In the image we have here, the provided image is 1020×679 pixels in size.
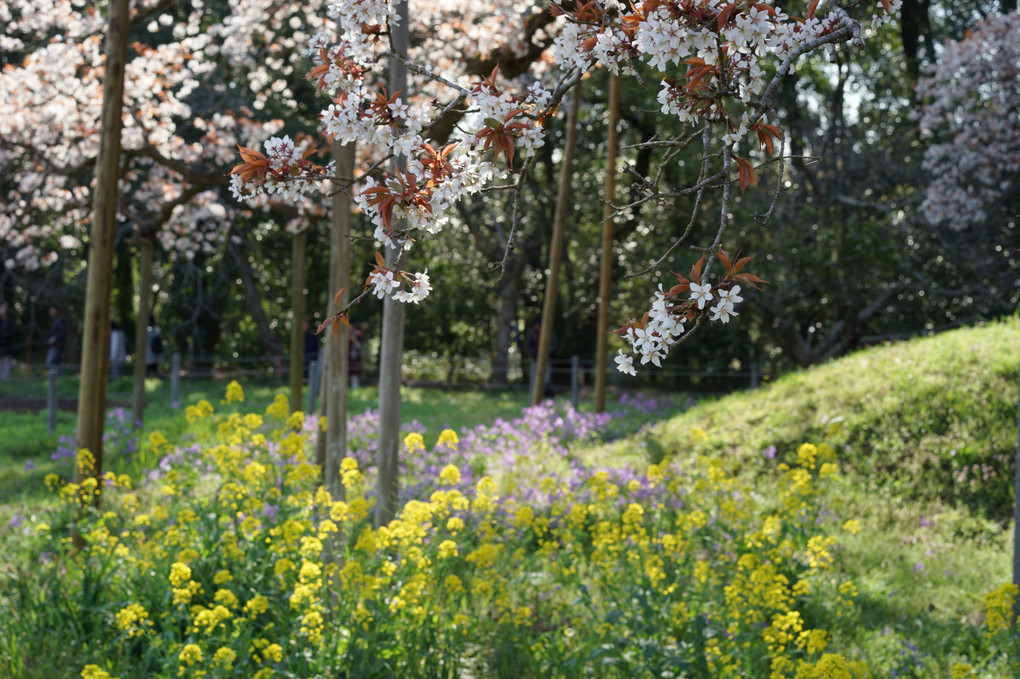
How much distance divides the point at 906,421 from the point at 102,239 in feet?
19.7

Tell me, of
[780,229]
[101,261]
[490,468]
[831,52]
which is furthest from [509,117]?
[780,229]

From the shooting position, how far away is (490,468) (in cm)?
673

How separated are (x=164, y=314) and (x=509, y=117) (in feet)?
65.5

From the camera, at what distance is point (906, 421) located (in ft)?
22.8

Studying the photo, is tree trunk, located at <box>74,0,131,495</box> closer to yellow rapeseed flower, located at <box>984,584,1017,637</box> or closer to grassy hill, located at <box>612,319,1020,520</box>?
yellow rapeseed flower, located at <box>984,584,1017,637</box>

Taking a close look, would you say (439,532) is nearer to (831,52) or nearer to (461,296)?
(831,52)

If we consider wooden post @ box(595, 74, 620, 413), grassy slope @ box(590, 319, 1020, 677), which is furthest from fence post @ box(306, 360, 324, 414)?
grassy slope @ box(590, 319, 1020, 677)

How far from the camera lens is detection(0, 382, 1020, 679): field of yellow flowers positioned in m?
3.17

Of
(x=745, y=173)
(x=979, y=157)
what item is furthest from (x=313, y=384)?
(x=745, y=173)

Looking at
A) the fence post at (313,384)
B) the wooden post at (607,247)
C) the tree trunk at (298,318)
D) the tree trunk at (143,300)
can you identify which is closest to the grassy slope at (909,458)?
the wooden post at (607,247)

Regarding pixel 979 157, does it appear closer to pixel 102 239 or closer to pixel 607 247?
pixel 607 247

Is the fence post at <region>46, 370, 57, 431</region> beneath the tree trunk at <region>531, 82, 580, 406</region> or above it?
beneath

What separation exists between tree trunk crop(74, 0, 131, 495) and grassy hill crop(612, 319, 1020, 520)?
14.6 feet

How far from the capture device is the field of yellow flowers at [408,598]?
3166mm
